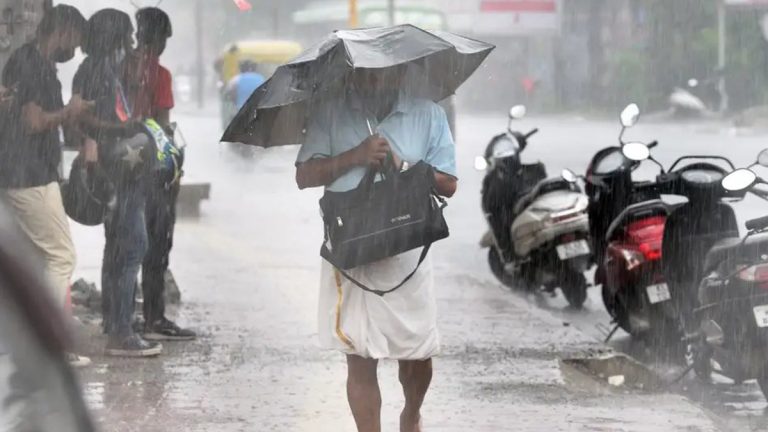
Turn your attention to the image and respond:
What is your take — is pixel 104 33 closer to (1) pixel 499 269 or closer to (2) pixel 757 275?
(2) pixel 757 275

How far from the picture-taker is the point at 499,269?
12.4m

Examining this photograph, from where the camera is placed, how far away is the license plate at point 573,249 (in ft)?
36.1

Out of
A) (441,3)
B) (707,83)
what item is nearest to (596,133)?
(707,83)

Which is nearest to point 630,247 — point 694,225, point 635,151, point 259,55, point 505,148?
point 635,151

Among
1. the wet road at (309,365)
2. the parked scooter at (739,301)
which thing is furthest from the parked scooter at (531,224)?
the parked scooter at (739,301)

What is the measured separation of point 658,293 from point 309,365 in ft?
6.54

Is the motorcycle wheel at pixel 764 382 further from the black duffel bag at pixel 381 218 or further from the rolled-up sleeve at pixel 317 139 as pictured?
the rolled-up sleeve at pixel 317 139

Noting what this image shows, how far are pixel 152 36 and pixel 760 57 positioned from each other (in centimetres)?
3846

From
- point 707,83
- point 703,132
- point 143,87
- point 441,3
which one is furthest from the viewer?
point 441,3

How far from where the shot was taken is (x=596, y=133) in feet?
118

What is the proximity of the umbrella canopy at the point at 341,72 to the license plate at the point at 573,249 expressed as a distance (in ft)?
16.6

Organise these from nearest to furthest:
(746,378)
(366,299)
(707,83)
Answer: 1. (366,299)
2. (746,378)
3. (707,83)

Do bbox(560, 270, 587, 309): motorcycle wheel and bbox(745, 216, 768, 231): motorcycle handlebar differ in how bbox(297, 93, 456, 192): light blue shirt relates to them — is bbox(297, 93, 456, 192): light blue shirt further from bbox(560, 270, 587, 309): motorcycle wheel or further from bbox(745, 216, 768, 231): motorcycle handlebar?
bbox(560, 270, 587, 309): motorcycle wheel

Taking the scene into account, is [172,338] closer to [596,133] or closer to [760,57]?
[596,133]
